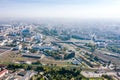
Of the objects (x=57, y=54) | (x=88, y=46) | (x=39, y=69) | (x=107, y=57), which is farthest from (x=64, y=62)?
(x=88, y=46)

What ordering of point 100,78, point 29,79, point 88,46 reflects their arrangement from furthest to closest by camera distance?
point 88,46
point 100,78
point 29,79

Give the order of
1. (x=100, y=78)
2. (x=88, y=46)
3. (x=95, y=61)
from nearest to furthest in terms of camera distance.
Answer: (x=100, y=78) → (x=95, y=61) → (x=88, y=46)

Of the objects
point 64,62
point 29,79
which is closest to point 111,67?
point 64,62

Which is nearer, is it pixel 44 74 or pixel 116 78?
pixel 44 74

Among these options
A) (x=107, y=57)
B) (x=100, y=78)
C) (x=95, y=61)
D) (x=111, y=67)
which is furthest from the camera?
(x=107, y=57)

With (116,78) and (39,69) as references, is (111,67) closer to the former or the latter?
(116,78)

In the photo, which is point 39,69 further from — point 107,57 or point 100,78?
point 107,57

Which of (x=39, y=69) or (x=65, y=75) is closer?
(x=65, y=75)

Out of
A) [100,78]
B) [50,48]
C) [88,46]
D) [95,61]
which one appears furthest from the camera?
[88,46]
